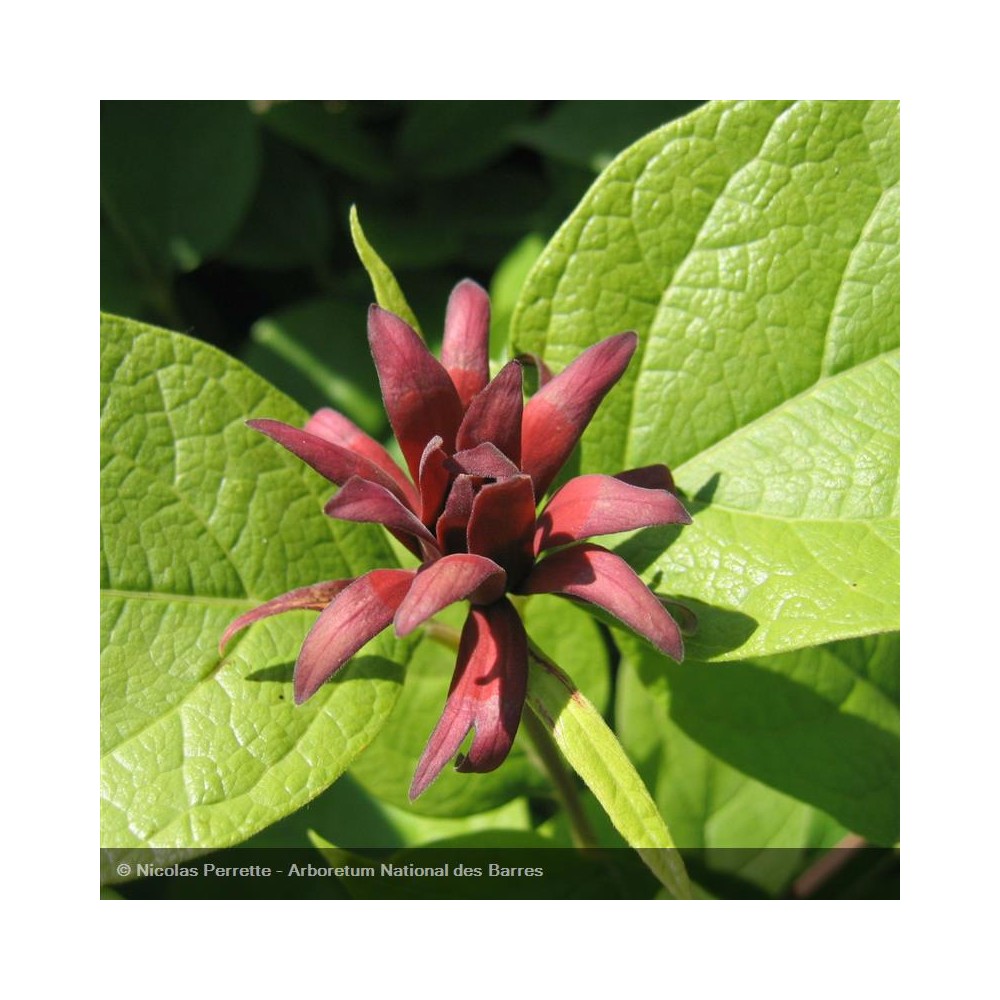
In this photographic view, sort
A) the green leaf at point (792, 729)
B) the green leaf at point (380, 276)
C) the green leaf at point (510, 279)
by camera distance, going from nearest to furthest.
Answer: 1. the green leaf at point (380, 276)
2. the green leaf at point (792, 729)
3. the green leaf at point (510, 279)

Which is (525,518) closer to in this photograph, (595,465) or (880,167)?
(595,465)

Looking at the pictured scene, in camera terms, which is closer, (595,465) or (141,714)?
(141,714)

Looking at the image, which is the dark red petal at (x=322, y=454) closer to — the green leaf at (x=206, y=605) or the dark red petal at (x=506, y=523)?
the dark red petal at (x=506, y=523)

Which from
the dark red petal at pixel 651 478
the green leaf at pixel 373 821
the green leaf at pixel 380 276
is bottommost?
the green leaf at pixel 373 821

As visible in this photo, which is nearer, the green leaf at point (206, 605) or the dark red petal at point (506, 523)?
the dark red petal at point (506, 523)

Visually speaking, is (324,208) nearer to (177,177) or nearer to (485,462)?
(177,177)

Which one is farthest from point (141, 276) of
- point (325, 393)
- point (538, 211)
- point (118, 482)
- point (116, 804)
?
point (116, 804)

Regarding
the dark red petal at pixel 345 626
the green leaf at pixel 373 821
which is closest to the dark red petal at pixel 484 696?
the dark red petal at pixel 345 626
